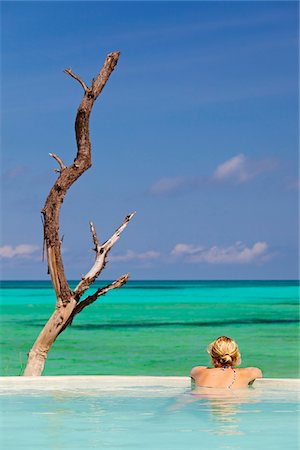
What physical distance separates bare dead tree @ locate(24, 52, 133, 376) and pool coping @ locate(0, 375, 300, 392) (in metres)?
2.67

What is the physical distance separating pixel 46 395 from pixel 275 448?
8.69ft

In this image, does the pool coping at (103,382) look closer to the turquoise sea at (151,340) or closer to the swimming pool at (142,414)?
the swimming pool at (142,414)

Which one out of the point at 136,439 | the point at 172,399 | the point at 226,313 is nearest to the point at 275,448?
the point at 136,439

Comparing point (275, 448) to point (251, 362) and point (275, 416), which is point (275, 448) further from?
point (251, 362)

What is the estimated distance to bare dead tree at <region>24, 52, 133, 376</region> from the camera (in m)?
11.7

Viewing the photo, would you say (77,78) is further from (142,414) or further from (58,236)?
(142,414)

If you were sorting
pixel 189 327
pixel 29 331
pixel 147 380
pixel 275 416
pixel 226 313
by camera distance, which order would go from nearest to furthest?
1. pixel 275 416
2. pixel 147 380
3. pixel 29 331
4. pixel 189 327
5. pixel 226 313

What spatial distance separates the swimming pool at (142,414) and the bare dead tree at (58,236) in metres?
2.76

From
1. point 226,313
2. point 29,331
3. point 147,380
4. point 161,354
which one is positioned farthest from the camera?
point 226,313

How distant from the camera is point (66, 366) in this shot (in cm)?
2150

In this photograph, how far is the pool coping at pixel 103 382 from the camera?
8969 mm

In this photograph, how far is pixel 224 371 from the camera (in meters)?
8.17

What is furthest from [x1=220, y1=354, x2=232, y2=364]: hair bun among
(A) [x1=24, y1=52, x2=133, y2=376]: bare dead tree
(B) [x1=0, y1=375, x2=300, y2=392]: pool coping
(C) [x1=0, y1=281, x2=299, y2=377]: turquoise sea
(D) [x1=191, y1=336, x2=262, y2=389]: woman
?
(C) [x1=0, y1=281, x2=299, y2=377]: turquoise sea

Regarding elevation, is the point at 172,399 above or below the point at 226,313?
below
